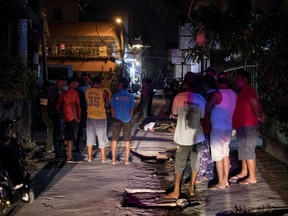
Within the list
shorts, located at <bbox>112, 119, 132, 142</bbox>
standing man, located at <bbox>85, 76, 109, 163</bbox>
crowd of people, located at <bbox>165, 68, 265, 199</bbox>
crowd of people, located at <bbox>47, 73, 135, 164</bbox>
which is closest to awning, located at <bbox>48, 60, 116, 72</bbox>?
crowd of people, located at <bbox>47, 73, 135, 164</bbox>

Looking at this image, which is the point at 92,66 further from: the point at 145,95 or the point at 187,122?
the point at 187,122

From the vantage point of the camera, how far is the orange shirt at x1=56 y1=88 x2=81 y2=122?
354 inches

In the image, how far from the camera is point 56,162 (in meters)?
9.06

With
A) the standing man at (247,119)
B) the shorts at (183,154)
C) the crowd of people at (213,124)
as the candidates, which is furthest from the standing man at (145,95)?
the shorts at (183,154)

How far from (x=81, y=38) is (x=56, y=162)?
1070 inches

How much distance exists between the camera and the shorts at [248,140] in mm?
6863

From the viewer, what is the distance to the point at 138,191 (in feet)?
23.0

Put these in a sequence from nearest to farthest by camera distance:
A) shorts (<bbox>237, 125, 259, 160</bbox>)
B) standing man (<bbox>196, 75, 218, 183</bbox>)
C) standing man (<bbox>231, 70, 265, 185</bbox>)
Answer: standing man (<bbox>231, 70, 265, 185</bbox>)
shorts (<bbox>237, 125, 259, 160</bbox>)
standing man (<bbox>196, 75, 218, 183</bbox>)

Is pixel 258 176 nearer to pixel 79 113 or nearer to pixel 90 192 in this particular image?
pixel 90 192

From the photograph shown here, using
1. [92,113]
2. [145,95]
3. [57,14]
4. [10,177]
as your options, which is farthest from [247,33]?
[57,14]

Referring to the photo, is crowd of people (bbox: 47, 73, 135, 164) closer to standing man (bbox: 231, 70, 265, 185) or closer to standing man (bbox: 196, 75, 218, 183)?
standing man (bbox: 196, 75, 218, 183)

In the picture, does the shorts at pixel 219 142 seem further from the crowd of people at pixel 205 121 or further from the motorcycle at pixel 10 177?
the motorcycle at pixel 10 177

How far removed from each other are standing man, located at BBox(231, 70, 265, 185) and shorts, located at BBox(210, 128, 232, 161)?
38 cm

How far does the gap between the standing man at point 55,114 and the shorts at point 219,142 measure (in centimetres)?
431
